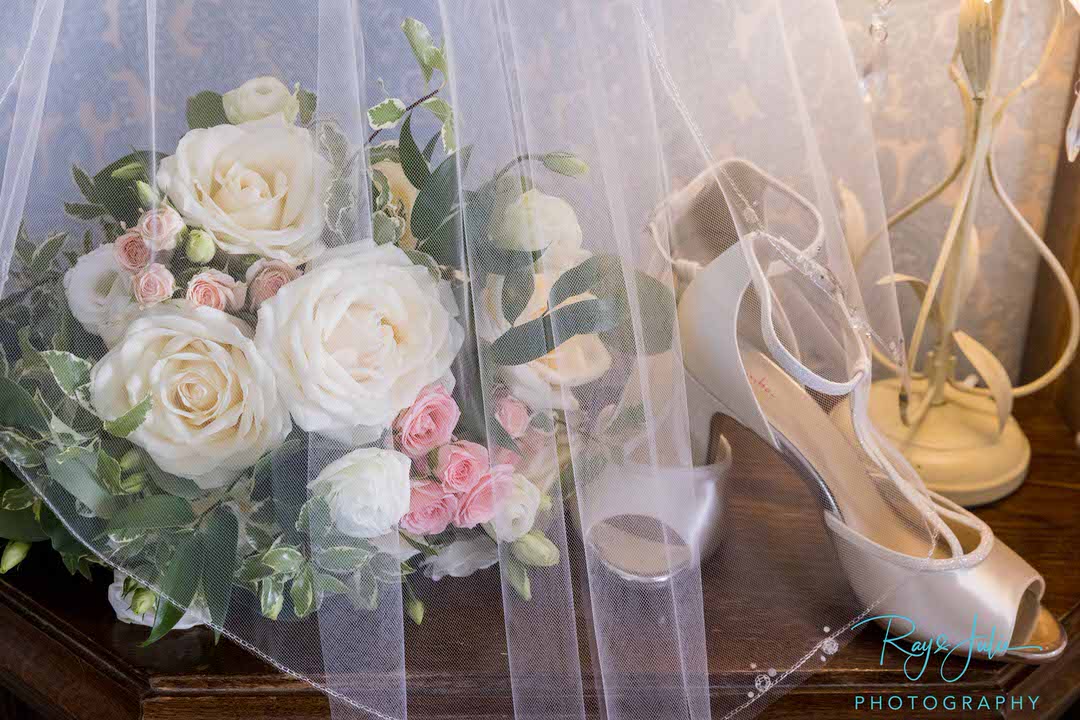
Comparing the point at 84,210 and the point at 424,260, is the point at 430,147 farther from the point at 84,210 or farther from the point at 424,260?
the point at 84,210

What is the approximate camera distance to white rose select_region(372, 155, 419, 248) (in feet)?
1.92

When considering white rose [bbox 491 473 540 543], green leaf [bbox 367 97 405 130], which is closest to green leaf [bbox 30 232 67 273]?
green leaf [bbox 367 97 405 130]

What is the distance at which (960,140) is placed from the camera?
1.00m

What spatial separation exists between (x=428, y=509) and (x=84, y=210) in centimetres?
28

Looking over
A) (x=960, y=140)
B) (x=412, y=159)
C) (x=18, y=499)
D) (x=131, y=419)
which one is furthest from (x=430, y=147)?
(x=960, y=140)

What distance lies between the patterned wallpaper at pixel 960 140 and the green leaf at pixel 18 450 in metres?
0.79

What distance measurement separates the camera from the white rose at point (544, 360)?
57 centimetres

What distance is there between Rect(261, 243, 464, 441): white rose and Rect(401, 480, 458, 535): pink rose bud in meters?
0.05

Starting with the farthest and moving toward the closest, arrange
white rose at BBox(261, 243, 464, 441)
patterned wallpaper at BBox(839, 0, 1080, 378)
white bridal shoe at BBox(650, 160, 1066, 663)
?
1. patterned wallpaper at BBox(839, 0, 1080, 378)
2. white bridal shoe at BBox(650, 160, 1066, 663)
3. white rose at BBox(261, 243, 464, 441)

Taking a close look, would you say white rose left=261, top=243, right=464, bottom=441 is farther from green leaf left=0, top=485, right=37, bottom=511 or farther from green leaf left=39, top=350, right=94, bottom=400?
green leaf left=0, top=485, right=37, bottom=511

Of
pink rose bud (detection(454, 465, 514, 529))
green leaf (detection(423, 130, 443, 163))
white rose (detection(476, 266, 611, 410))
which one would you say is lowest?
pink rose bud (detection(454, 465, 514, 529))

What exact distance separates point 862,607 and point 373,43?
0.49 metres

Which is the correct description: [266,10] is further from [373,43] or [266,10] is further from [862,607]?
[862,607]

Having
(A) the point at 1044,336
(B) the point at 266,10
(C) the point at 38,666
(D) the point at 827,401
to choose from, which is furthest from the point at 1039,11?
(C) the point at 38,666
